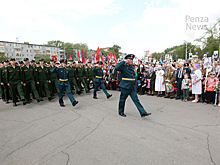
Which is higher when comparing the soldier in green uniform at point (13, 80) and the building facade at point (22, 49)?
the building facade at point (22, 49)

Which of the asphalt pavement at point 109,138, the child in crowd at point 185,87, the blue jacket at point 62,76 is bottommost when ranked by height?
the asphalt pavement at point 109,138

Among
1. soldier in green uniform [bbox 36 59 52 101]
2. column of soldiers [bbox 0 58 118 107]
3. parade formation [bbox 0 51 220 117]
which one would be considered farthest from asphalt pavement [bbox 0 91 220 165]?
soldier in green uniform [bbox 36 59 52 101]

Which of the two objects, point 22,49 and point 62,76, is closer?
point 62,76

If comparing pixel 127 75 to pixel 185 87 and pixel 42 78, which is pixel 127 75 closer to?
pixel 185 87

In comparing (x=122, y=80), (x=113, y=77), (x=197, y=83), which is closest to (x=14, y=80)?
(x=122, y=80)

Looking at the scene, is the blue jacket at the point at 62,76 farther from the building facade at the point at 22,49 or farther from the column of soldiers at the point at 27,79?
the building facade at the point at 22,49

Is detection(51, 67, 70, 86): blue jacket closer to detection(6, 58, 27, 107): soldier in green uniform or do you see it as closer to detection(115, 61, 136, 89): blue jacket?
detection(6, 58, 27, 107): soldier in green uniform

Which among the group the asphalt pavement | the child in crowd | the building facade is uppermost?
the building facade

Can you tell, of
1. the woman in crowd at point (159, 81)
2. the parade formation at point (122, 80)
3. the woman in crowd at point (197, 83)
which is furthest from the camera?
the woman in crowd at point (159, 81)

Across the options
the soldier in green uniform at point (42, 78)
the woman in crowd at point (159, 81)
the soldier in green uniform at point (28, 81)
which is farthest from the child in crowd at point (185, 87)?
the soldier in green uniform at point (28, 81)

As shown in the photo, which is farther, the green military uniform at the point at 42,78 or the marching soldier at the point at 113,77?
the marching soldier at the point at 113,77

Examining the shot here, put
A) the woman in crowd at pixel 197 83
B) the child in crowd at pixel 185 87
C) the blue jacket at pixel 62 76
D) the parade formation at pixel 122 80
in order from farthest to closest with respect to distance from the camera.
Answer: the child in crowd at pixel 185 87 → the woman in crowd at pixel 197 83 → the blue jacket at pixel 62 76 → the parade formation at pixel 122 80

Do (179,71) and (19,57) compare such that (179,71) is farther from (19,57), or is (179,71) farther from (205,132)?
(19,57)

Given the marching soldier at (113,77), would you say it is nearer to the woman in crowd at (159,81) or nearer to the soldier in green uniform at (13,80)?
the woman in crowd at (159,81)
